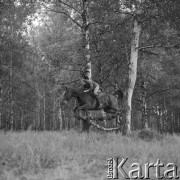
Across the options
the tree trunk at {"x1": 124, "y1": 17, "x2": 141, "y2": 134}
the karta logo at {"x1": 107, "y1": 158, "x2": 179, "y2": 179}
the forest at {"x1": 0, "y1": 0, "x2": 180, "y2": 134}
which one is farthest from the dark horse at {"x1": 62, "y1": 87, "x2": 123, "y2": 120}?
the karta logo at {"x1": 107, "y1": 158, "x2": 179, "y2": 179}

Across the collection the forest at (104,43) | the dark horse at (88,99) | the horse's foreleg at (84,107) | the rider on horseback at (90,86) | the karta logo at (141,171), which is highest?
the forest at (104,43)

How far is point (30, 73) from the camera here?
31312mm

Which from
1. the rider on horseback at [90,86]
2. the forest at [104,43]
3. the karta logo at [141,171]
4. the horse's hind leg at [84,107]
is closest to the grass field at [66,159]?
the karta logo at [141,171]

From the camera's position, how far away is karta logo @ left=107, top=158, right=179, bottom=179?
6.38m

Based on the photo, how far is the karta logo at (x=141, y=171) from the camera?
6383 mm

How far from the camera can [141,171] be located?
673cm

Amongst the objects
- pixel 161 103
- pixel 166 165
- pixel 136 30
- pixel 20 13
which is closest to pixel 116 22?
pixel 136 30

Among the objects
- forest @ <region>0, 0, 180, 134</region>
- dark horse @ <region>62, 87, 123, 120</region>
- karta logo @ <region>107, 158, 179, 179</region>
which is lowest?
karta logo @ <region>107, 158, 179, 179</region>

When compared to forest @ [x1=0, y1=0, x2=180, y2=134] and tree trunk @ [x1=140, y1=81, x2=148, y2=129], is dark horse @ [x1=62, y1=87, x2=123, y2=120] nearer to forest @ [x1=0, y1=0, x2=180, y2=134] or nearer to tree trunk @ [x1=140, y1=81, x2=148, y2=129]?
forest @ [x1=0, y1=0, x2=180, y2=134]

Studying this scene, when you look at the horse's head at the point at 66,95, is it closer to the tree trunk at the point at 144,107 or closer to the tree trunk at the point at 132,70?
the tree trunk at the point at 132,70

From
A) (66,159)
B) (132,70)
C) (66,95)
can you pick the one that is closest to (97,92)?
(66,95)

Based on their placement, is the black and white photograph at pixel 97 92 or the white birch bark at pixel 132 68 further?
the white birch bark at pixel 132 68

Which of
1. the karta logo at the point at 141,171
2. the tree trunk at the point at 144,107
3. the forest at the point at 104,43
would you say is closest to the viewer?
the karta logo at the point at 141,171

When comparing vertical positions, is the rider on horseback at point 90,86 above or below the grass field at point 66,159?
above
